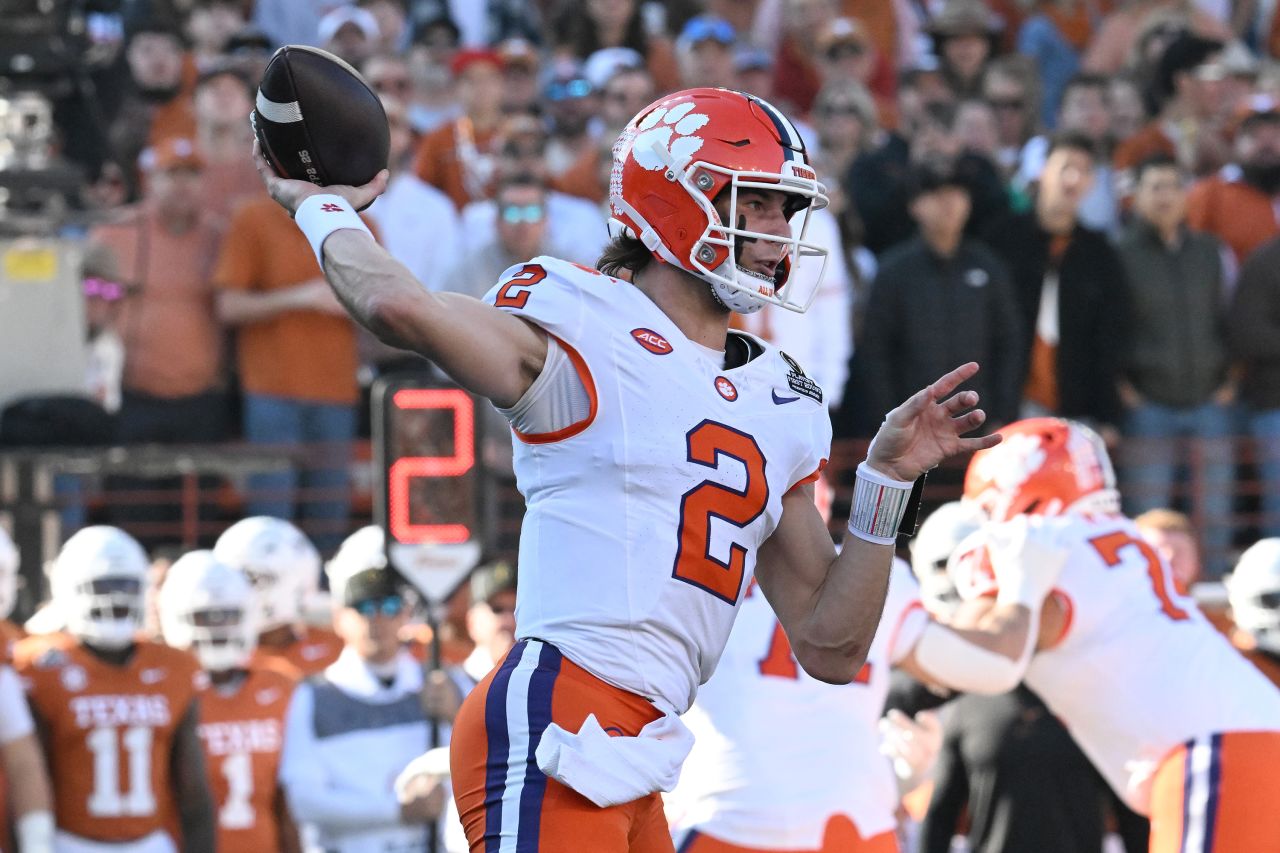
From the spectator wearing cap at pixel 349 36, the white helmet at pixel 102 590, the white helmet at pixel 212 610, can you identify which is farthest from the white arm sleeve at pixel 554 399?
the spectator wearing cap at pixel 349 36

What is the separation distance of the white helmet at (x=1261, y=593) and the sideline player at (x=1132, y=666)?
1976 millimetres

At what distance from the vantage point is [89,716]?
8.68 metres

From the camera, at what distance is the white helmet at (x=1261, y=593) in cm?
841

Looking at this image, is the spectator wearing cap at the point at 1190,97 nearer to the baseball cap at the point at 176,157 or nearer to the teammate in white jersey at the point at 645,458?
the baseball cap at the point at 176,157

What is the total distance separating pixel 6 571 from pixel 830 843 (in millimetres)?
4184

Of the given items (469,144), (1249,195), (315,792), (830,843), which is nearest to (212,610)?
(315,792)

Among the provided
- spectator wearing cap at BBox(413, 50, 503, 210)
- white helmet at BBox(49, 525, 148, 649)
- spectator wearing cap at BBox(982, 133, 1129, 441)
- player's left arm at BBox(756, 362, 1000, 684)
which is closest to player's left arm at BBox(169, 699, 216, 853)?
white helmet at BBox(49, 525, 148, 649)

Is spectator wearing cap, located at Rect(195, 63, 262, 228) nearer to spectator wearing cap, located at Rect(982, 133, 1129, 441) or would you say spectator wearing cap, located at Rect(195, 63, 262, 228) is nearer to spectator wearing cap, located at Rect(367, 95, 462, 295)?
Answer: spectator wearing cap, located at Rect(367, 95, 462, 295)

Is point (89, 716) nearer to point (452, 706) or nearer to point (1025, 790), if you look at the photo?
point (452, 706)

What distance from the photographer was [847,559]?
444 centimetres

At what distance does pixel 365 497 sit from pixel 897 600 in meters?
4.50

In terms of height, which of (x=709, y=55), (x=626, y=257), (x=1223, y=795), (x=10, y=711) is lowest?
(x=10, y=711)

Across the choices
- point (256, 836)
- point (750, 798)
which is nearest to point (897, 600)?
point (750, 798)

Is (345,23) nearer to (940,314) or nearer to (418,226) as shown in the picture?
(418,226)
